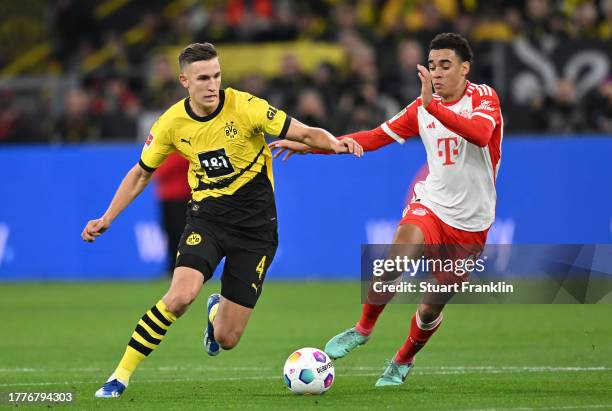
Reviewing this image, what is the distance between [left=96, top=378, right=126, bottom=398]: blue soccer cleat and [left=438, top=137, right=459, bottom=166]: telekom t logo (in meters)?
2.96

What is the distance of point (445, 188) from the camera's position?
9266mm

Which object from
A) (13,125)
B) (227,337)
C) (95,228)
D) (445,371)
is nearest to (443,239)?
(445,371)

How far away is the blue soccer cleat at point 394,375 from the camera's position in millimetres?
9141

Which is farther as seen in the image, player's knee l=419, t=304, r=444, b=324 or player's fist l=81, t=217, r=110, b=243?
player's knee l=419, t=304, r=444, b=324

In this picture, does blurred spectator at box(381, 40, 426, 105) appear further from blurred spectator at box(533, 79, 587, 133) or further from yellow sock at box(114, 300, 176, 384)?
yellow sock at box(114, 300, 176, 384)

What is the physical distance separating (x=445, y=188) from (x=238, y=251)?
1.65 meters

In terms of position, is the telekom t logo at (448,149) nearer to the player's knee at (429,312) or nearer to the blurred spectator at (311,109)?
the player's knee at (429,312)

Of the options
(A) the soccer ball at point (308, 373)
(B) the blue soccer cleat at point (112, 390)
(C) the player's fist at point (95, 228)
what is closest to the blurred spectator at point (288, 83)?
(C) the player's fist at point (95, 228)

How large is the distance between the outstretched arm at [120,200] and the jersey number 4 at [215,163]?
1.42 feet

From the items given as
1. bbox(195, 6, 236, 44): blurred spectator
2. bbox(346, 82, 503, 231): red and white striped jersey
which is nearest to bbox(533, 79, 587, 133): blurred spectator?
bbox(195, 6, 236, 44): blurred spectator

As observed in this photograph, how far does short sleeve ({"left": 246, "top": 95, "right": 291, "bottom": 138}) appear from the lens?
28.3 feet

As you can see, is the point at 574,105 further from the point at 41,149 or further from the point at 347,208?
the point at 41,149

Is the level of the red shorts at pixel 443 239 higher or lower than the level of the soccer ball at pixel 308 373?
higher

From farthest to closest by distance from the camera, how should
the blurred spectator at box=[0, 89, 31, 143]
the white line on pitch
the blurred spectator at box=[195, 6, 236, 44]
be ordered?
the blurred spectator at box=[195, 6, 236, 44] → the blurred spectator at box=[0, 89, 31, 143] → the white line on pitch
